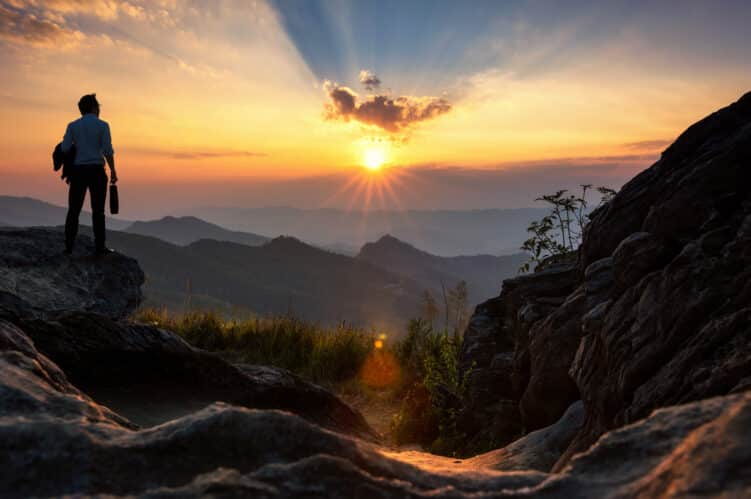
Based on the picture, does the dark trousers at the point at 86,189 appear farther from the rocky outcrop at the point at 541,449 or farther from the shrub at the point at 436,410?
the rocky outcrop at the point at 541,449

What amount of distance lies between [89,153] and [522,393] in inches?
351

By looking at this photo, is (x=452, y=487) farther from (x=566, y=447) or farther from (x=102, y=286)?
(x=102, y=286)

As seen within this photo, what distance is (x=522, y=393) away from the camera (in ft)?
21.6

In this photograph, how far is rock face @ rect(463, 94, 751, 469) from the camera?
317 centimetres

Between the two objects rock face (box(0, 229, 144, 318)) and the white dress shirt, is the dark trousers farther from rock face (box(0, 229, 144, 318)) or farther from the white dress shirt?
rock face (box(0, 229, 144, 318))

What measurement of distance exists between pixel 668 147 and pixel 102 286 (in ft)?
34.5

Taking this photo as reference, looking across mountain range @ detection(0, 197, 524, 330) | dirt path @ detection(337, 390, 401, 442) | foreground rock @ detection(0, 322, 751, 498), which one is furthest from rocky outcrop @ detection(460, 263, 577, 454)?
mountain range @ detection(0, 197, 524, 330)

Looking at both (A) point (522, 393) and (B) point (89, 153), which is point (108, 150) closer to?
(B) point (89, 153)

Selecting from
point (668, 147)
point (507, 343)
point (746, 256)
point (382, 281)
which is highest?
point (668, 147)

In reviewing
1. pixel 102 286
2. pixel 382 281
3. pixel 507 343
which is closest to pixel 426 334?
pixel 507 343

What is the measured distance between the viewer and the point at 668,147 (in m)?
5.68

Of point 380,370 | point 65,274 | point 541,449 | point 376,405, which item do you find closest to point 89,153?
point 65,274

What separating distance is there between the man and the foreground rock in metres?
8.65

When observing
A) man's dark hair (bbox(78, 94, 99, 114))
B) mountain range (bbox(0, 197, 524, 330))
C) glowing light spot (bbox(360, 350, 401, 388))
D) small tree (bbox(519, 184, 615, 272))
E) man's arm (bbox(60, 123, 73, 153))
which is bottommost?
mountain range (bbox(0, 197, 524, 330))
